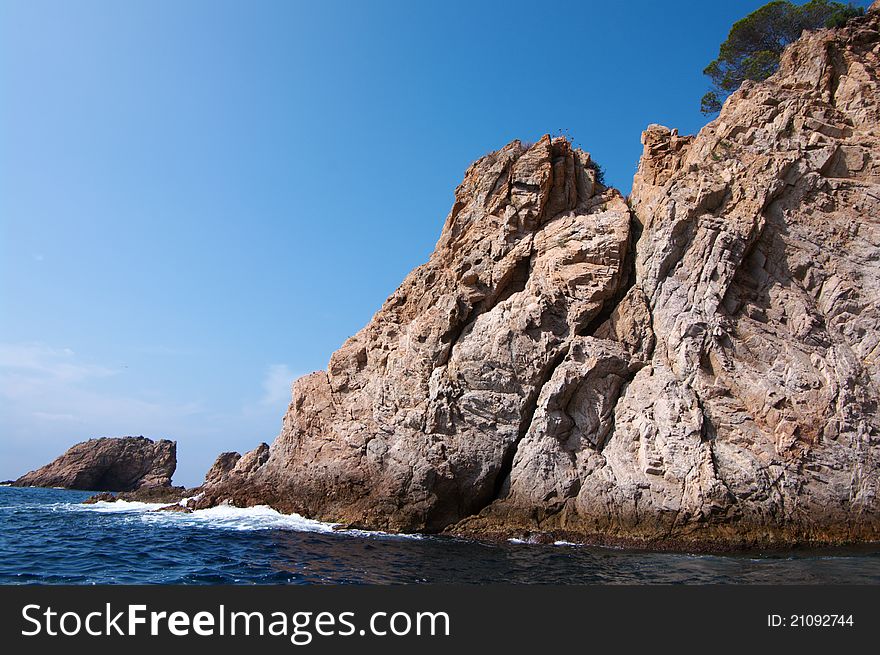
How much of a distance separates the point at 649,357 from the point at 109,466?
232ft

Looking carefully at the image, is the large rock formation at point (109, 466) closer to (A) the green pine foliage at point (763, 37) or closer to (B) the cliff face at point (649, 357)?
(B) the cliff face at point (649, 357)

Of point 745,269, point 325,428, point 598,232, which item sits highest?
A: point 598,232

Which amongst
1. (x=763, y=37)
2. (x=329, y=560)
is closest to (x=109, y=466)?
(x=329, y=560)

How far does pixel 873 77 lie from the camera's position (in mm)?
26719

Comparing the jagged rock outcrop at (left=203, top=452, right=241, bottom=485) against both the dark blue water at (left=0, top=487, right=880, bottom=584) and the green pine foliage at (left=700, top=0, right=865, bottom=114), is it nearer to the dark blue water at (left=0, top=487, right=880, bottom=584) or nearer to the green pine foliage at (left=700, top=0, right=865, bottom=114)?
the dark blue water at (left=0, top=487, right=880, bottom=584)

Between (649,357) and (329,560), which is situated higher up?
(649,357)

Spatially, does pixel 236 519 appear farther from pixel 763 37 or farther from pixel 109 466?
pixel 109 466

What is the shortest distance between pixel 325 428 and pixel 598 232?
17093mm

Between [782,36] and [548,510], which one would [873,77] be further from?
[548,510]

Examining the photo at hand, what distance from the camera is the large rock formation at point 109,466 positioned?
67125 mm

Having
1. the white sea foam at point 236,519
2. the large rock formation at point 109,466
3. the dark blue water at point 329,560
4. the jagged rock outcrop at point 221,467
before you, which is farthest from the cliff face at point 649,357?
the large rock formation at point 109,466

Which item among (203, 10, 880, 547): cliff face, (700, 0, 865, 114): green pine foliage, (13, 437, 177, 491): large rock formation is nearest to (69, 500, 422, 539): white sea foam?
(203, 10, 880, 547): cliff face

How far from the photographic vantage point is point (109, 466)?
68.2 metres

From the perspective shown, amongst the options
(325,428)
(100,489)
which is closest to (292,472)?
(325,428)
